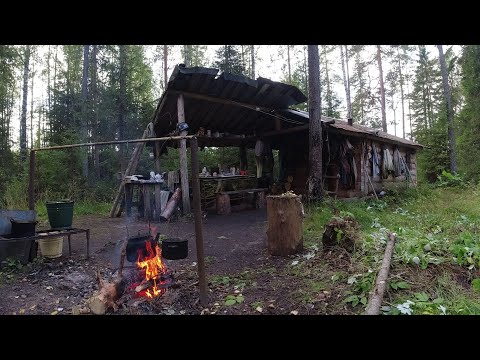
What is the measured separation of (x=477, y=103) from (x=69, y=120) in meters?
21.2

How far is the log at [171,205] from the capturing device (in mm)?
9037

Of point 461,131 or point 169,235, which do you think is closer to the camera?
point 169,235

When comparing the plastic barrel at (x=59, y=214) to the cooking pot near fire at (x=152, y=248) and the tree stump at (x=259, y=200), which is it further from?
the tree stump at (x=259, y=200)

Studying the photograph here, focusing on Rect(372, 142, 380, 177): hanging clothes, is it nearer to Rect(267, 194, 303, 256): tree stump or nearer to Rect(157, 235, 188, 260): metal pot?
Rect(267, 194, 303, 256): tree stump

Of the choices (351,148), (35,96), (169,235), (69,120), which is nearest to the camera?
(169,235)

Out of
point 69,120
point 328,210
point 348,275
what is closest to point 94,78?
point 69,120

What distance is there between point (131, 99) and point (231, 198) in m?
8.91

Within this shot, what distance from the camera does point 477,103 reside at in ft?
52.1

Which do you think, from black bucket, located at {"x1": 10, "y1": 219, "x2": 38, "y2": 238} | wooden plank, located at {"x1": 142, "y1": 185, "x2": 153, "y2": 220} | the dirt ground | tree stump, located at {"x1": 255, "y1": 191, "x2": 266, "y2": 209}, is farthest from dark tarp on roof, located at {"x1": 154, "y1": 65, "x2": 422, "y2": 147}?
black bucket, located at {"x1": 10, "y1": 219, "x2": 38, "y2": 238}

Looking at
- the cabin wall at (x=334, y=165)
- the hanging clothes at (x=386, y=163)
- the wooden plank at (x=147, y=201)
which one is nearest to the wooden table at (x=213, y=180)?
the wooden plank at (x=147, y=201)

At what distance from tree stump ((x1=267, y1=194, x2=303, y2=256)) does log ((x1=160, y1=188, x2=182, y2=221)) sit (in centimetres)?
449
